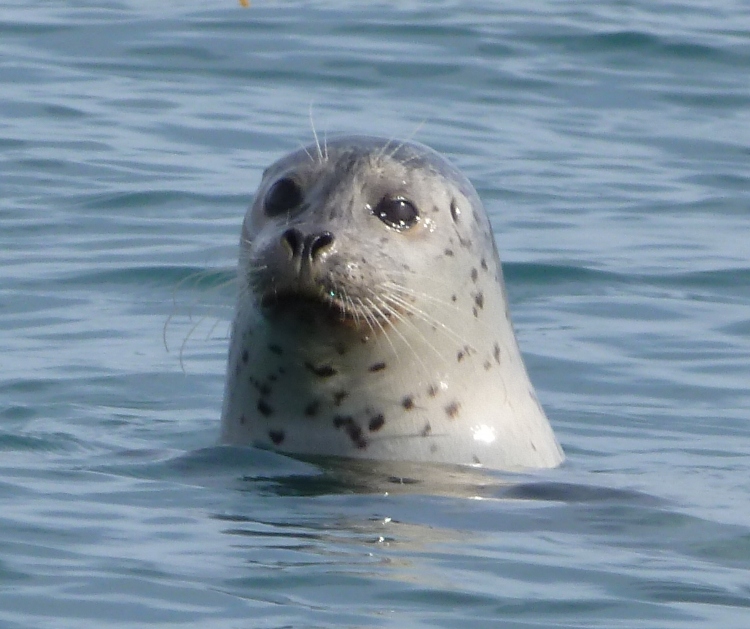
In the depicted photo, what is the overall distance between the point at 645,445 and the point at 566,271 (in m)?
3.12

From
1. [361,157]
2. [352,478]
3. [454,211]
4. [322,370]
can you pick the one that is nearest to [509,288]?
[454,211]

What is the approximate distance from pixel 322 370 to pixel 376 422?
11.2 inches

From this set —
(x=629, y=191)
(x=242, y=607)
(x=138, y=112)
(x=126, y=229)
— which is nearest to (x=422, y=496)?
(x=242, y=607)

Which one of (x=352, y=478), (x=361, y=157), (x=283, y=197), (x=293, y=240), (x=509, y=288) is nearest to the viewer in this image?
(x=293, y=240)

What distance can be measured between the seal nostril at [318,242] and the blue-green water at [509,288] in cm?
73

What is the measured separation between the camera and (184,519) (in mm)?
5820

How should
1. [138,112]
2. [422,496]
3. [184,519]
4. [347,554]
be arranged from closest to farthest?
[347,554] < [184,519] < [422,496] < [138,112]

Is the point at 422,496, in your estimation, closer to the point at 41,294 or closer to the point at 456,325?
the point at 456,325

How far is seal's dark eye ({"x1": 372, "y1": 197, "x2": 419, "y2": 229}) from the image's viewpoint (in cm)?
665

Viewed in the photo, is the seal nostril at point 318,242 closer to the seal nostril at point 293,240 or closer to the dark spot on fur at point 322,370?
the seal nostril at point 293,240

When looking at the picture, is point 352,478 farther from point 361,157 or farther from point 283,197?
point 361,157

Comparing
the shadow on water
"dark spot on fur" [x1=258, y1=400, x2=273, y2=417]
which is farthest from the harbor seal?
the shadow on water

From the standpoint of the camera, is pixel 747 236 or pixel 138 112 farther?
pixel 138 112

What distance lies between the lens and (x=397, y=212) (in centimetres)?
670
